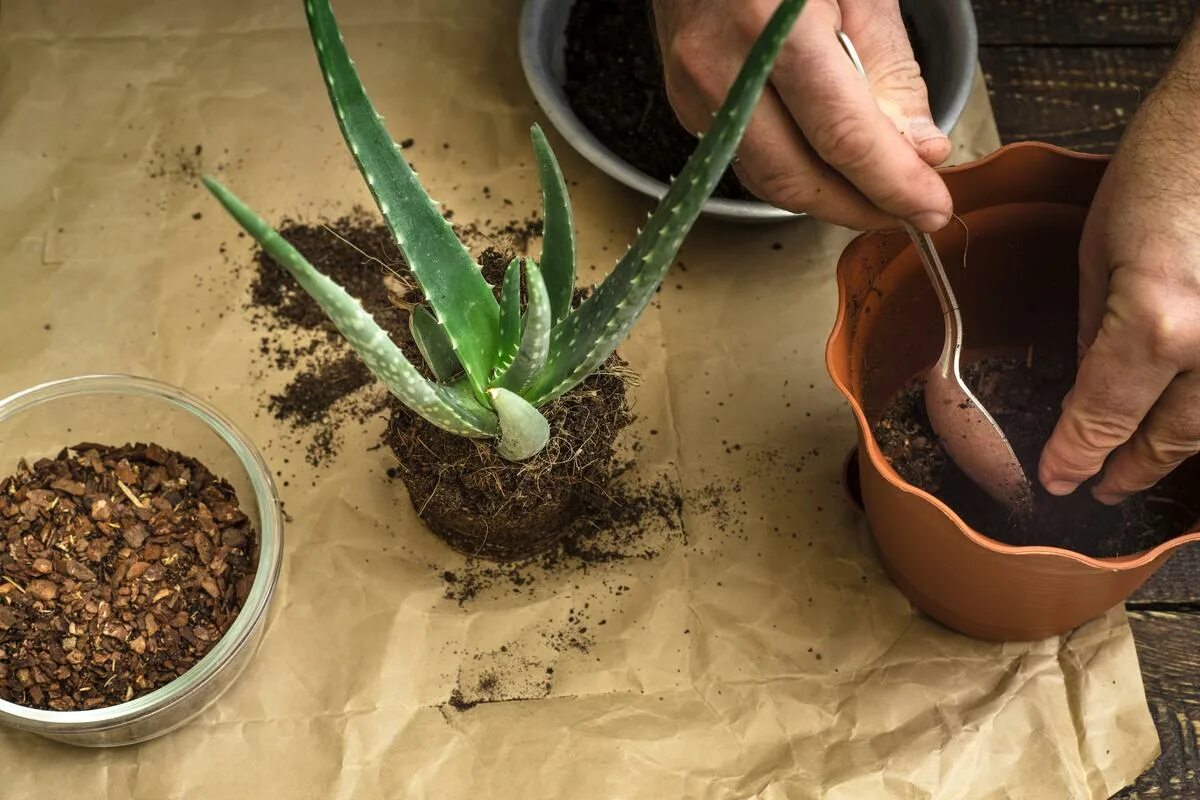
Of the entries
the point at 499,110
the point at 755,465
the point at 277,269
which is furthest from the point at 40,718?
the point at 499,110

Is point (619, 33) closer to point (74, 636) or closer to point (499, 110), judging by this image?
point (499, 110)

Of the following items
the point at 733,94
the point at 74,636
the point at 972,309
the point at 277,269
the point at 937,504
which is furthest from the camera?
the point at 277,269

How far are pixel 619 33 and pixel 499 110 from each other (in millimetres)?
158

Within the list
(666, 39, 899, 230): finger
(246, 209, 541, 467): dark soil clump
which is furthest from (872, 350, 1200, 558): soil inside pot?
(246, 209, 541, 467): dark soil clump

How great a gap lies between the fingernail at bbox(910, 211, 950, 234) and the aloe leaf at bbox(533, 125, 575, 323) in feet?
0.82

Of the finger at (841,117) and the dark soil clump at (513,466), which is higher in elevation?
the finger at (841,117)

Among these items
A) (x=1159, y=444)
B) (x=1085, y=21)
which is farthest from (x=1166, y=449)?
(x=1085, y=21)

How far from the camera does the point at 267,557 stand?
3.12ft

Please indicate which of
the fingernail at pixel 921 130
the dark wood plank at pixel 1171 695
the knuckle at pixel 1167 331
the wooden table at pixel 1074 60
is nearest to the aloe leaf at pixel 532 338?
the fingernail at pixel 921 130

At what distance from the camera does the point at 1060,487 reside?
35.4 inches

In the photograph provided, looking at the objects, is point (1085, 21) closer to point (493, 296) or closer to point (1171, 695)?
point (1171, 695)

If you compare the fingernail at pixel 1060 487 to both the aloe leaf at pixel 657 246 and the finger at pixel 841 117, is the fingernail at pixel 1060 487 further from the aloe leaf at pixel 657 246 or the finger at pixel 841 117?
the aloe leaf at pixel 657 246

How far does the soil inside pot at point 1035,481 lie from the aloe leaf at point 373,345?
380mm

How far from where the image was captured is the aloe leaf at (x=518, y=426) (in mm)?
767
